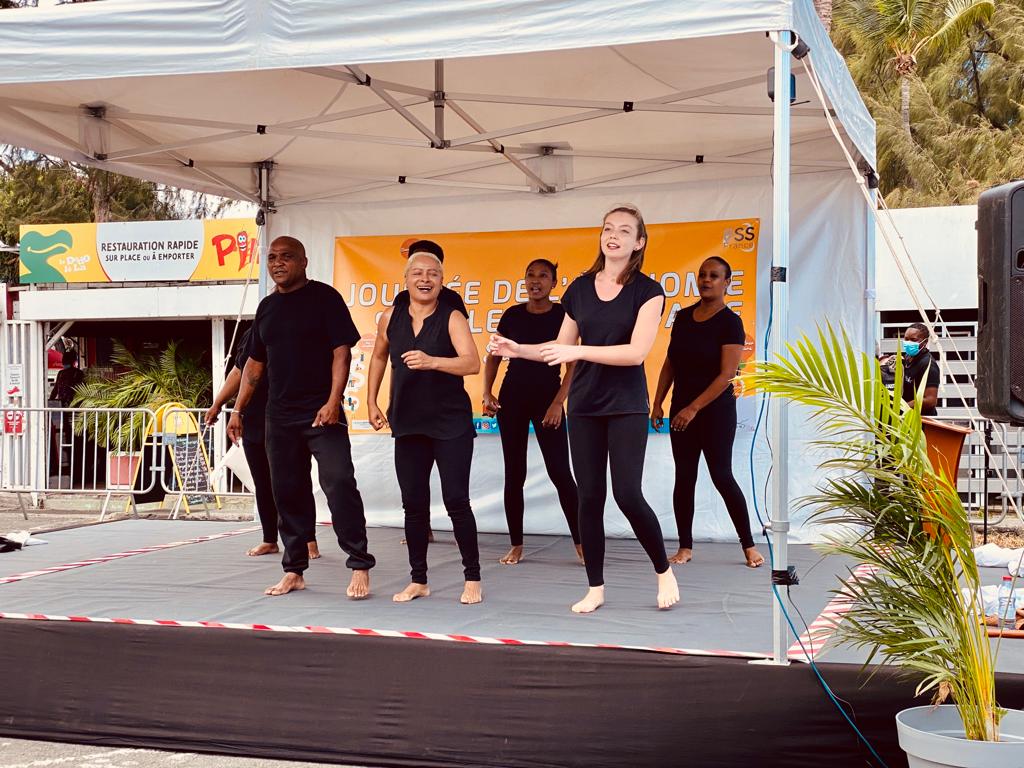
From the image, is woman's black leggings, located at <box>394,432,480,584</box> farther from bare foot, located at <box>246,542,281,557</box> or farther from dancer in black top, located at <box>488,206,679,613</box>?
bare foot, located at <box>246,542,281,557</box>

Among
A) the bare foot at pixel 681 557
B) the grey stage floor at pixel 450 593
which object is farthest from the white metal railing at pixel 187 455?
the bare foot at pixel 681 557

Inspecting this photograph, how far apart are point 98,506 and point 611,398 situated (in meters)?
11.0

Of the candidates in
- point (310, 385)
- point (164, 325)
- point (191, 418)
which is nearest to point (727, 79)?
point (310, 385)

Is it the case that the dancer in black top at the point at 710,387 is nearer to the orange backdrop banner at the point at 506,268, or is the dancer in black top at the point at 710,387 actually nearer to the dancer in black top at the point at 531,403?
the dancer in black top at the point at 531,403

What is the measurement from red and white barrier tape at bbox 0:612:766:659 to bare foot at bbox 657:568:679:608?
83 centimetres

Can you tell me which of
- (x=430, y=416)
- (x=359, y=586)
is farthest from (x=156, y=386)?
(x=430, y=416)

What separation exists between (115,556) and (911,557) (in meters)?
4.85

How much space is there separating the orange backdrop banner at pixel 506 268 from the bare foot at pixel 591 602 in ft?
9.07

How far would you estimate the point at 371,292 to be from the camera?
319 inches

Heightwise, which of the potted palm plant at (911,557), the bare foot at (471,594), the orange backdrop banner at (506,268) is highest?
the orange backdrop banner at (506,268)

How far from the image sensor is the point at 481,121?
23.0 feet

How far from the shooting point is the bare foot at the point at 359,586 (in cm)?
512

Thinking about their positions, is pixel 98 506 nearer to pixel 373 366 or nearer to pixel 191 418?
pixel 191 418

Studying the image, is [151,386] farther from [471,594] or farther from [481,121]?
[471,594]
